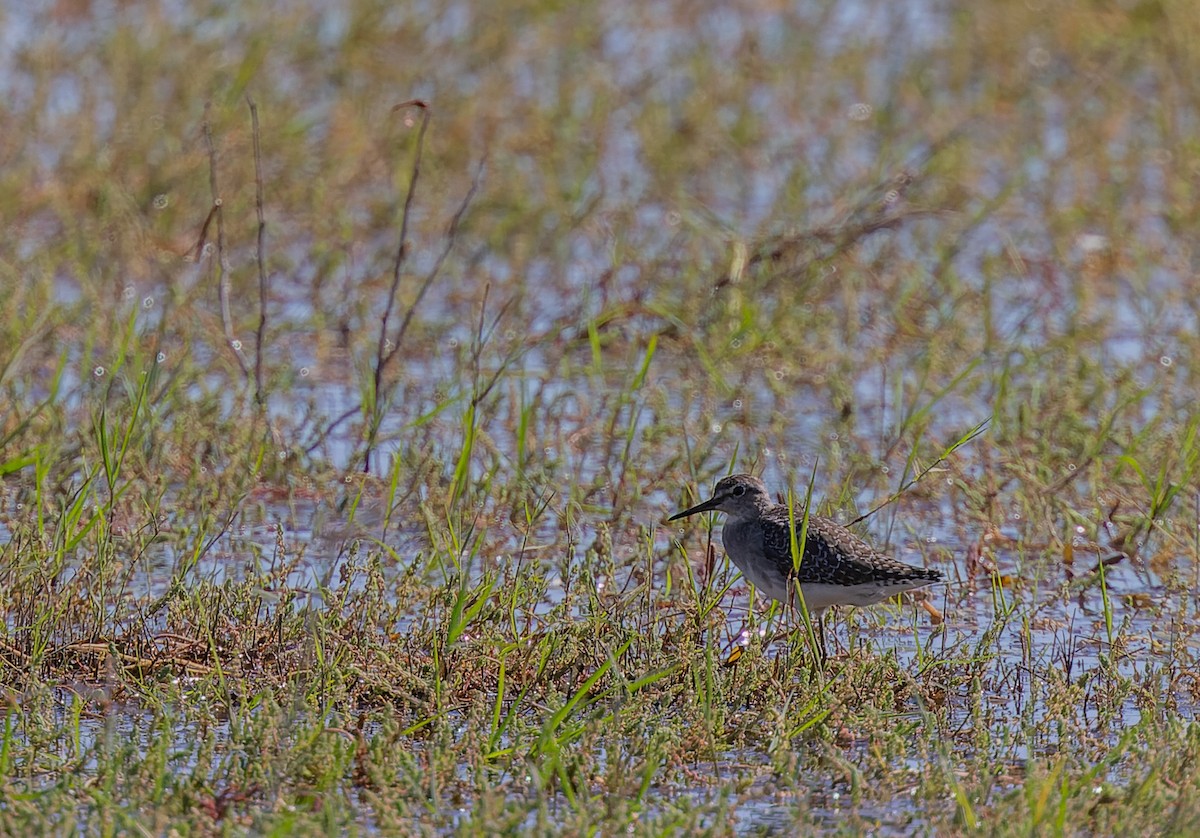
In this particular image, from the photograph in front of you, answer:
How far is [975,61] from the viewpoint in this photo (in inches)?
508

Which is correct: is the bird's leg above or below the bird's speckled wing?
below

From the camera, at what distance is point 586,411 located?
7.83 meters

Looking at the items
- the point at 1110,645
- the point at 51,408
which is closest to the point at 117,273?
the point at 51,408

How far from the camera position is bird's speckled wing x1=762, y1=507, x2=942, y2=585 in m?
5.62

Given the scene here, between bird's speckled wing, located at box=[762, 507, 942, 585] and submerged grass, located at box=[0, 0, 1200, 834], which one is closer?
submerged grass, located at box=[0, 0, 1200, 834]

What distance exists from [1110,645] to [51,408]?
364 cm

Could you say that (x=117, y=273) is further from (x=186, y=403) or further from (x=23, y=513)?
(x=23, y=513)

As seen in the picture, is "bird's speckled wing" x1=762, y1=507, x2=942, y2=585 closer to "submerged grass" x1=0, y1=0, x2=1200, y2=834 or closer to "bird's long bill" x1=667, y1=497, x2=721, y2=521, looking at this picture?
"submerged grass" x1=0, y1=0, x2=1200, y2=834

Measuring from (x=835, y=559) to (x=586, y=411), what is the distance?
7.53ft

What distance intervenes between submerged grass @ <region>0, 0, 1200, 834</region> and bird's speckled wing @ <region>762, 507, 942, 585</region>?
19 centimetres

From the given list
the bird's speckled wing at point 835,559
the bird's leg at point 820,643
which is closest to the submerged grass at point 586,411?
the bird's leg at point 820,643

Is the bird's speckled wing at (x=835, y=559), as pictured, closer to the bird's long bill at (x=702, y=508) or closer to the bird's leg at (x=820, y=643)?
the bird's leg at (x=820, y=643)

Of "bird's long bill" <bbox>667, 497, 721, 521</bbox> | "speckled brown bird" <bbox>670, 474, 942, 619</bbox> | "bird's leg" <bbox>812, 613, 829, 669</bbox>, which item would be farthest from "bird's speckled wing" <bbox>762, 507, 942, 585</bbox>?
"bird's long bill" <bbox>667, 497, 721, 521</bbox>

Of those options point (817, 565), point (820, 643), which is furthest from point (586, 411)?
point (820, 643)
